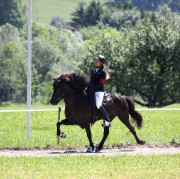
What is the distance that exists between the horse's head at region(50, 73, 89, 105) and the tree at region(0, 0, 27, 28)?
3252 inches

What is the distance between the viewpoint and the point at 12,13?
12825 centimetres

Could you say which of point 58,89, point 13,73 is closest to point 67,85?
point 58,89

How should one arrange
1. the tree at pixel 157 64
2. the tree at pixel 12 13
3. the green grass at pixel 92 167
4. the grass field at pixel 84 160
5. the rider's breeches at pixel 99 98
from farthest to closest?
the tree at pixel 12 13 < the tree at pixel 157 64 < the rider's breeches at pixel 99 98 < the grass field at pixel 84 160 < the green grass at pixel 92 167

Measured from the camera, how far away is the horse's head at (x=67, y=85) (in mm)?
17906

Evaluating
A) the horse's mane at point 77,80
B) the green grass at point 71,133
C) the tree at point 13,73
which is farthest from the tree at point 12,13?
the horse's mane at point 77,80

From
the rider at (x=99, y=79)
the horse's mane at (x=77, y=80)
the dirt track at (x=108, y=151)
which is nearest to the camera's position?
the dirt track at (x=108, y=151)

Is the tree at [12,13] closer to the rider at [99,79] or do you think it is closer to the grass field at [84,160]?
the grass field at [84,160]

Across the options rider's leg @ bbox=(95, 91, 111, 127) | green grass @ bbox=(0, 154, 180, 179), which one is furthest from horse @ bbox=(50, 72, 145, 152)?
green grass @ bbox=(0, 154, 180, 179)

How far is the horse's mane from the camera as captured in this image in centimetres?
1819

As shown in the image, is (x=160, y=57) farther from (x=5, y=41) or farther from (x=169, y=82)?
(x=5, y=41)

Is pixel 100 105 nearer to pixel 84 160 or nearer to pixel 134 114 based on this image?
pixel 134 114

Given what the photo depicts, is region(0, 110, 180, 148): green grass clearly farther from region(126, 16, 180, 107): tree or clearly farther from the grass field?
region(126, 16, 180, 107): tree

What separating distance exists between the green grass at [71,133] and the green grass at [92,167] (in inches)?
124

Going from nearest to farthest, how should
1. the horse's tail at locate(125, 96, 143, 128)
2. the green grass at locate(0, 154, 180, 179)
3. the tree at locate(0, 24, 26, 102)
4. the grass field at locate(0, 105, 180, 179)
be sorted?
the green grass at locate(0, 154, 180, 179)
the grass field at locate(0, 105, 180, 179)
the horse's tail at locate(125, 96, 143, 128)
the tree at locate(0, 24, 26, 102)
